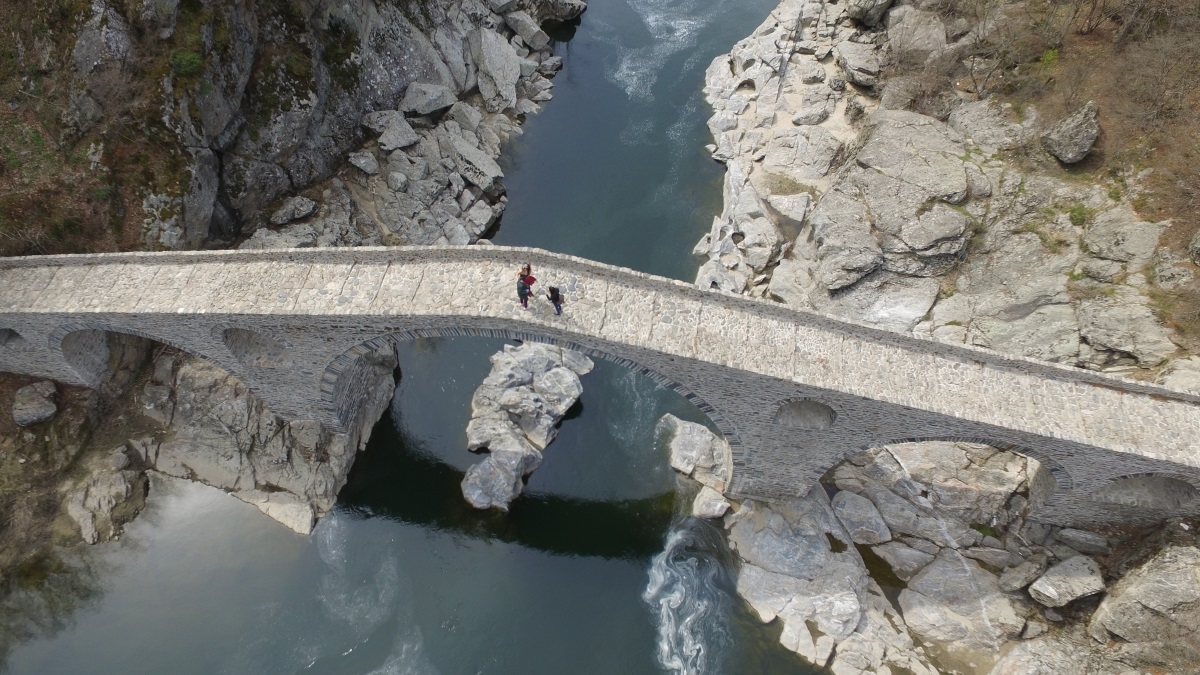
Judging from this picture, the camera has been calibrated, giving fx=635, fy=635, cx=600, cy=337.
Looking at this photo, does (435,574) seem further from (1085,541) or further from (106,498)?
(1085,541)

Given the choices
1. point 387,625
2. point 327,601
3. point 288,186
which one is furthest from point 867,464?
point 288,186

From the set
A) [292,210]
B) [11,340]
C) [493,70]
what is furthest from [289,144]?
[493,70]

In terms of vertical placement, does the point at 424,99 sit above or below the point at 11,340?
above

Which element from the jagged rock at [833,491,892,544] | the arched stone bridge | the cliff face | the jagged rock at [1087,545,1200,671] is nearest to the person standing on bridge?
the arched stone bridge

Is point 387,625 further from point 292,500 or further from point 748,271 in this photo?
point 748,271

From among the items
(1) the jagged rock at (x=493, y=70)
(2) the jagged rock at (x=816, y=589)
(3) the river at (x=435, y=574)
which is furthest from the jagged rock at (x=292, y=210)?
(2) the jagged rock at (x=816, y=589)

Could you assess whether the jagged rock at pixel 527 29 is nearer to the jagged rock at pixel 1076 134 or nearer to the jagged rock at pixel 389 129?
the jagged rock at pixel 389 129
